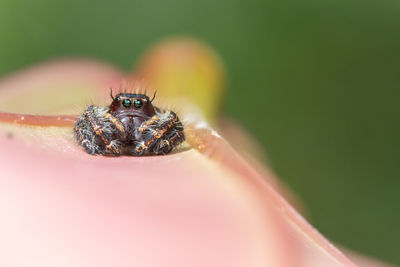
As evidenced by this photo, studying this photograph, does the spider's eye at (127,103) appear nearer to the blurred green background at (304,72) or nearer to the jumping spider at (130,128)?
the jumping spider at (130,128)

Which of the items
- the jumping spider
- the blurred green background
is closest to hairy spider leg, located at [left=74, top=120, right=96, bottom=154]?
the jumping spider

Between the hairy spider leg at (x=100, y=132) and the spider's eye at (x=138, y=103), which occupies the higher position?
the spider's eye at (x=138, y=103)

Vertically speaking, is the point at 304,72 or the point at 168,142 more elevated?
the point at 168,142

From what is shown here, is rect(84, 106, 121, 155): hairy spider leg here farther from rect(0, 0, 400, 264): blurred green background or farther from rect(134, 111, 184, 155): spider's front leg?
rect(0, 0, 400, 264): blurred green background

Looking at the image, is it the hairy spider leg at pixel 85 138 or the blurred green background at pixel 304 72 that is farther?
the blurred green background at pixel 304 72

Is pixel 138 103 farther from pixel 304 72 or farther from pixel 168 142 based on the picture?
pixel 304 72

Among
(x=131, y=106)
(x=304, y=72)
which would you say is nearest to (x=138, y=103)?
(x=131, y=106)

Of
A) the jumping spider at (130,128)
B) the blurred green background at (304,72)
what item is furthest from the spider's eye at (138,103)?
the blurred green background at (304,72)

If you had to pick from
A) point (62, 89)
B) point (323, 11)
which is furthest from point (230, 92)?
point (62, 89)
